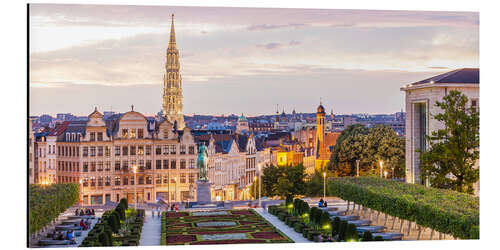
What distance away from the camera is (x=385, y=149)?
Answer: 59688mm

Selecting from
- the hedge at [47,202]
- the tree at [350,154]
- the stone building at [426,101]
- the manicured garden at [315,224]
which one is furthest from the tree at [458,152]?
the tree at [350,154]

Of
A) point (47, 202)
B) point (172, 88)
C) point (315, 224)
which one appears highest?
point (172, 88)

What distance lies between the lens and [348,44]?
48688mm

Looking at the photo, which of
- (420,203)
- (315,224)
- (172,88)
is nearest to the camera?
(420,203)

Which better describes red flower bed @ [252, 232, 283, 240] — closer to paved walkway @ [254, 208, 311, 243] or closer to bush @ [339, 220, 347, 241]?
paved walkway @ [254, 208, 311, 243]

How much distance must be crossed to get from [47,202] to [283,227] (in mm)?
12040

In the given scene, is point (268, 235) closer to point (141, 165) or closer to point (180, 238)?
point (180, 238)

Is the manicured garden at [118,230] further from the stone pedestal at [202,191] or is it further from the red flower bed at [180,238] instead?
the stone pedestal at [202,191]

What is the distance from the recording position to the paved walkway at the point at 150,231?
110ft

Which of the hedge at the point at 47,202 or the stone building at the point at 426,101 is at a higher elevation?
the stone building at the point at 426,101

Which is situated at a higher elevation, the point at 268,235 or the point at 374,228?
the point at 374,228

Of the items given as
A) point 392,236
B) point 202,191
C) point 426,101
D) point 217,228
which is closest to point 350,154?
point 202,191

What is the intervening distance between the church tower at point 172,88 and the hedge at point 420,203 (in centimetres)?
1961

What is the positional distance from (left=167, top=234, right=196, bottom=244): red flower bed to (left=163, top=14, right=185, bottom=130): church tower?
2155 cm
